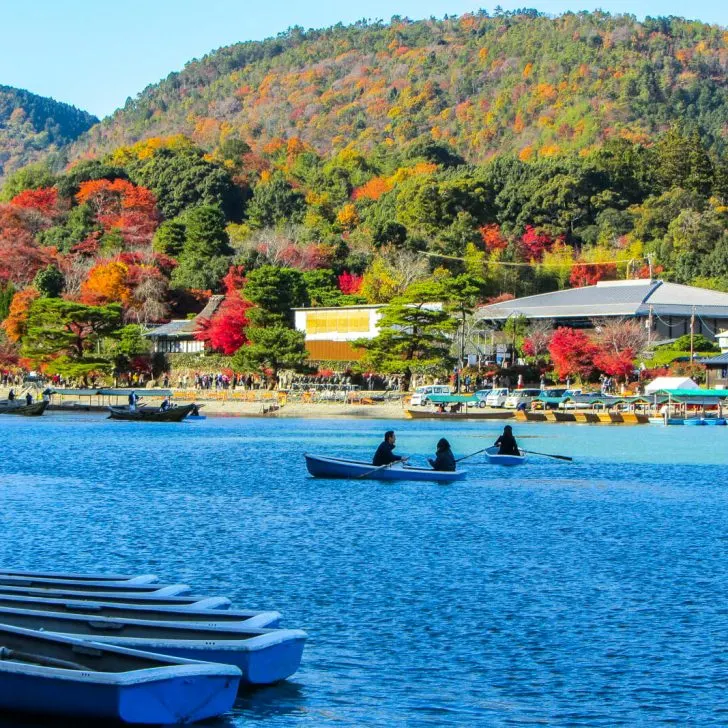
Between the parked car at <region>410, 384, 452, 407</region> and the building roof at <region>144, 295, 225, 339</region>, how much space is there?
732 inches

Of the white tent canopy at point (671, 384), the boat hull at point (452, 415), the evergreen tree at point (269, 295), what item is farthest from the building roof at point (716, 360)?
the evergreen tree at point (269, 295)

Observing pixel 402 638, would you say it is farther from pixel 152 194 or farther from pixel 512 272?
pixel 152 194

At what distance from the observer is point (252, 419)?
69812mm

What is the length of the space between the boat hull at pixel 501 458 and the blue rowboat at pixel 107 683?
28.7 metres

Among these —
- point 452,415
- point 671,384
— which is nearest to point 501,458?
point 452,415

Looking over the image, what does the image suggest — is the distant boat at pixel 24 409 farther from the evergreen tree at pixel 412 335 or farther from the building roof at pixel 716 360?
the building roof at pixel 716 360

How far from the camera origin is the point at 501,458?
39844mm

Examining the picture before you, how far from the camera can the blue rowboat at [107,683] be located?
1084 cm

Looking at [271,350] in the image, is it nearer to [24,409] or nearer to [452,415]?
[452,415]

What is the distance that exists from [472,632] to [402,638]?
1.01 meters

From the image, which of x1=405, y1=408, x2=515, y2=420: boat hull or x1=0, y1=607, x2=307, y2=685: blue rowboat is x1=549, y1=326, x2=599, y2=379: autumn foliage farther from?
x1=0, y1=607, x2=307, y2=685: blue rowboat

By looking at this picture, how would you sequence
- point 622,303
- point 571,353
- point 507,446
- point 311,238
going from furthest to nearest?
point 311,238
point 622,303
point 571,353
point 507,446

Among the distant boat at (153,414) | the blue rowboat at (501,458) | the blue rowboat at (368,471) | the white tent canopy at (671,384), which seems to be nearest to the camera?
the blue rowboat at (368,471)

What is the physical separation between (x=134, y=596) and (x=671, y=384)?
191 ft
